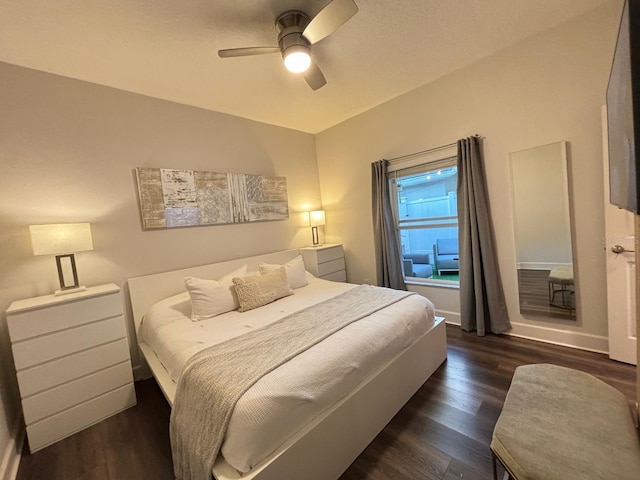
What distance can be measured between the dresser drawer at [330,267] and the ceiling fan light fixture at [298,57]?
7.65 feet

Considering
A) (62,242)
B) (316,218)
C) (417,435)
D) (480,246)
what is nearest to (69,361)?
(62,242)

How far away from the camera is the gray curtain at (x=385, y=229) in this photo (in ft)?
11.0

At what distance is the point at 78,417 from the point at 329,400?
6.13ft

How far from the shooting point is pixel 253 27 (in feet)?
6.12

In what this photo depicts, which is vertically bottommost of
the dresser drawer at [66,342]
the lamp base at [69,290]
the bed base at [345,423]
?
the bed base at [345,423]

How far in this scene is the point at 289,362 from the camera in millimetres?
1362

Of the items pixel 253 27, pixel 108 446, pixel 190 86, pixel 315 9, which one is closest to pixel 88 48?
pixel 190 86

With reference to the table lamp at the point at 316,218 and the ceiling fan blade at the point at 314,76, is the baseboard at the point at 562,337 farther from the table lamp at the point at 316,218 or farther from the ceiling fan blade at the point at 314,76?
the ceiling fan blade at the point at 314,76

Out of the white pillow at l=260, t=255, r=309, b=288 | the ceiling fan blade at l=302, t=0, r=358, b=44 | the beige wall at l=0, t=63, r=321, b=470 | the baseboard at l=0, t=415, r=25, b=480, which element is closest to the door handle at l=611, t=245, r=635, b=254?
the ceiling fan blade at l=302, t=0, r=358, b=44

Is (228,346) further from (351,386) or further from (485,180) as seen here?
(485,180)

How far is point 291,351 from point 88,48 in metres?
2.54

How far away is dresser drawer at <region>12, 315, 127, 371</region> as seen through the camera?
1.69 metres

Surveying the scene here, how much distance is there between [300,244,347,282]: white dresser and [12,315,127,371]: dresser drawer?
6.96 feet

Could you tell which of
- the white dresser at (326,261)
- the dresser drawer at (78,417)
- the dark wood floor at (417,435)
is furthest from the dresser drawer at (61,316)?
the white dresser at (326,261)
